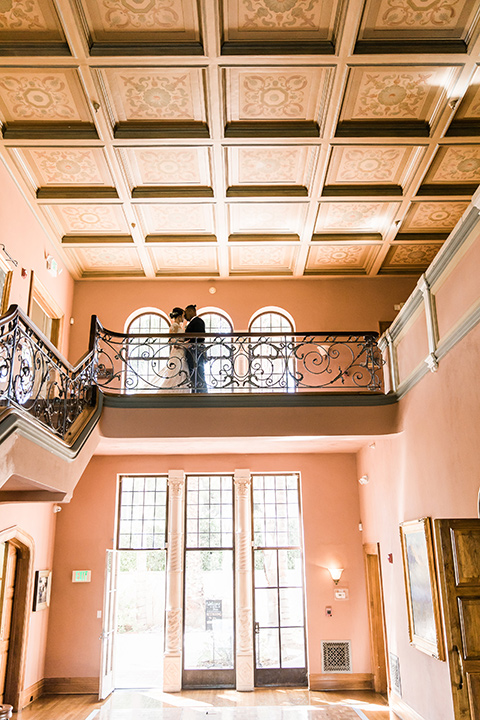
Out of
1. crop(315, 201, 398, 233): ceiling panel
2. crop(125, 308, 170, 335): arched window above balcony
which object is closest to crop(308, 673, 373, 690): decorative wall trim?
crop(125, 308, 170, 335): arched window above balcony

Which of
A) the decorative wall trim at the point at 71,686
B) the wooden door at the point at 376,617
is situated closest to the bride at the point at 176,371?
the wooden door at the point at 376,617

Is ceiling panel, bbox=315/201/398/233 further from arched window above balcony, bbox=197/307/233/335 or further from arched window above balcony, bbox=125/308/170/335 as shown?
arched window above balcony, bbox=125/308/170/335

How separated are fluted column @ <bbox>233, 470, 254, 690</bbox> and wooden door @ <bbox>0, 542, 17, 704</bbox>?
12.0 feet

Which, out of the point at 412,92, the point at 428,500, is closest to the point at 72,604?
the point at 428,500

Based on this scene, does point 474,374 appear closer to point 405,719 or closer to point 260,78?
point 260,78

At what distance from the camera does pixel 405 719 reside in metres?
7.87

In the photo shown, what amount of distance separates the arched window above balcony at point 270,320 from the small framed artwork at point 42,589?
17.8 ft

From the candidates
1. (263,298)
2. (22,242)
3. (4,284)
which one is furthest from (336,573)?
(22,242)

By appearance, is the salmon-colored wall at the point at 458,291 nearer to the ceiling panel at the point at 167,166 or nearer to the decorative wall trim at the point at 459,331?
the decorative wall trim at the point at 459,331

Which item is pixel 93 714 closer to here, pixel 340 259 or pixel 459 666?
pixel 459 666

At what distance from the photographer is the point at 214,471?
11172 millimetres

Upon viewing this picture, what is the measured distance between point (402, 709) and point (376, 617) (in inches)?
90.3

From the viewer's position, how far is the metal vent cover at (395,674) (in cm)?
822

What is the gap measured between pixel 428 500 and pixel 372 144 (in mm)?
4409
